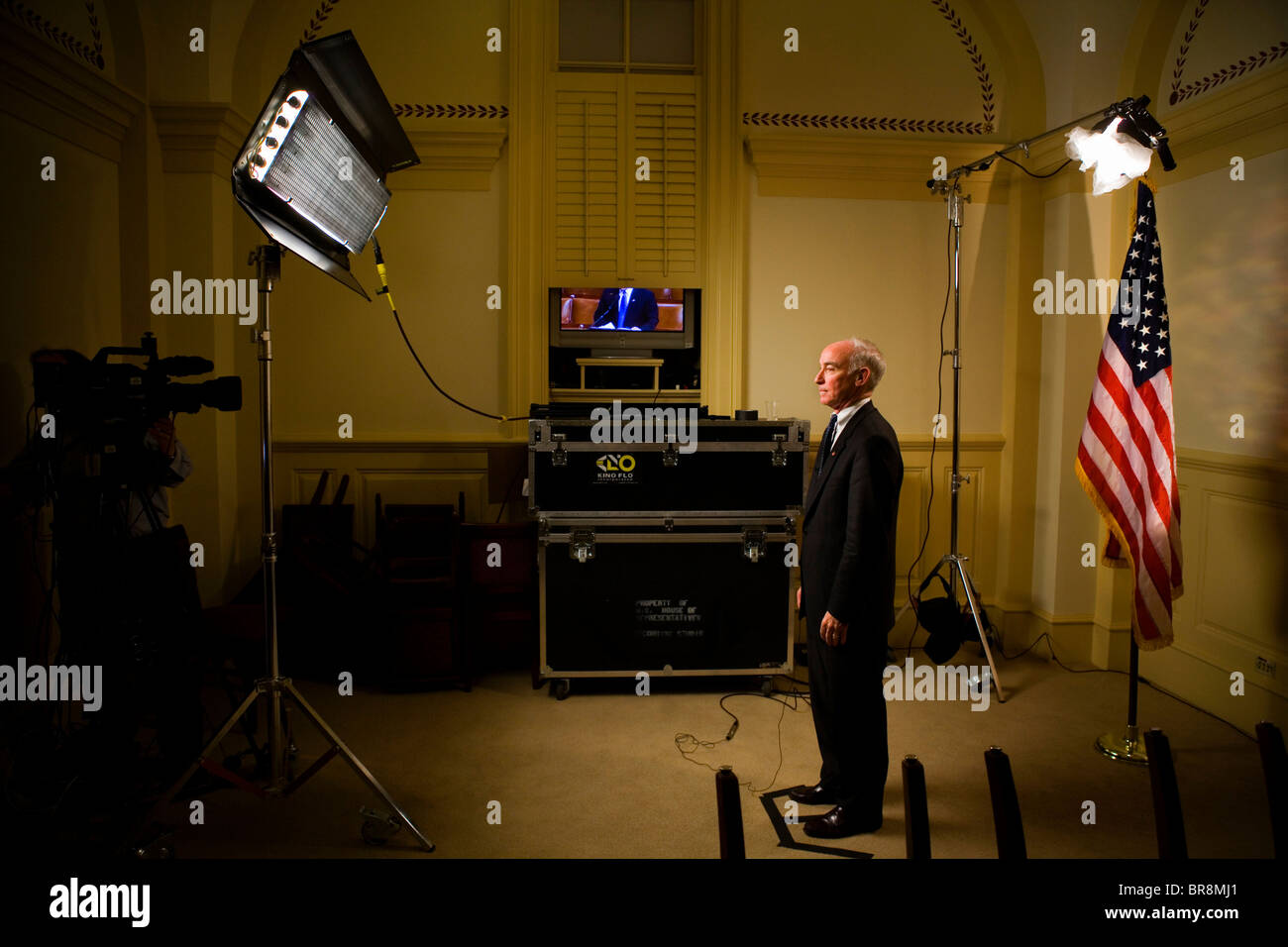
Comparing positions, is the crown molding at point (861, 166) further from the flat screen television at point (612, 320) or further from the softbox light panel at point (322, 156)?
the softbox light panel at point (322, 156)

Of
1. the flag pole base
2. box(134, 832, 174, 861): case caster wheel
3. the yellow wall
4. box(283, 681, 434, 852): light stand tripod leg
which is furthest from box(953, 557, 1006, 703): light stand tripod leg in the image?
box(134, 832, 174, 861): case caster wheel

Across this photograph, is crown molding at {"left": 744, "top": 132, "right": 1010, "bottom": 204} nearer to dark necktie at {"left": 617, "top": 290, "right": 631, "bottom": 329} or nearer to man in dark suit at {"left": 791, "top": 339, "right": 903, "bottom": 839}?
dark necktie at {"left": 617, "top": 290, "right": 631, "bottom": 329}

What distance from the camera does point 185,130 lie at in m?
3.89

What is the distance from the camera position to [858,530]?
8.05ft

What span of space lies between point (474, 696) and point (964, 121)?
4.03m

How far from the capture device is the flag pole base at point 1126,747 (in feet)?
10.2

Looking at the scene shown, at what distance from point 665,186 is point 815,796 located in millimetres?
3208

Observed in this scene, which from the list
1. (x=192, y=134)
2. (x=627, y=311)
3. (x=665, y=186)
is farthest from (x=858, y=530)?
(x=192, y=134)

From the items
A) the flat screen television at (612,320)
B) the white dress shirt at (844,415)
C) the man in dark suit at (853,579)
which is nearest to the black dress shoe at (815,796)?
the man in dark suit at (853,579)

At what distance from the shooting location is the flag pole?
123 inches

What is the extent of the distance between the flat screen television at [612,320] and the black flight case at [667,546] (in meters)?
0.86

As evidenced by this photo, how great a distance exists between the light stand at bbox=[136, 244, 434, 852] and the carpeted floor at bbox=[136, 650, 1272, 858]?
236 mm

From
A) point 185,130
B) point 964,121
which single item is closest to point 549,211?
point 185,130
